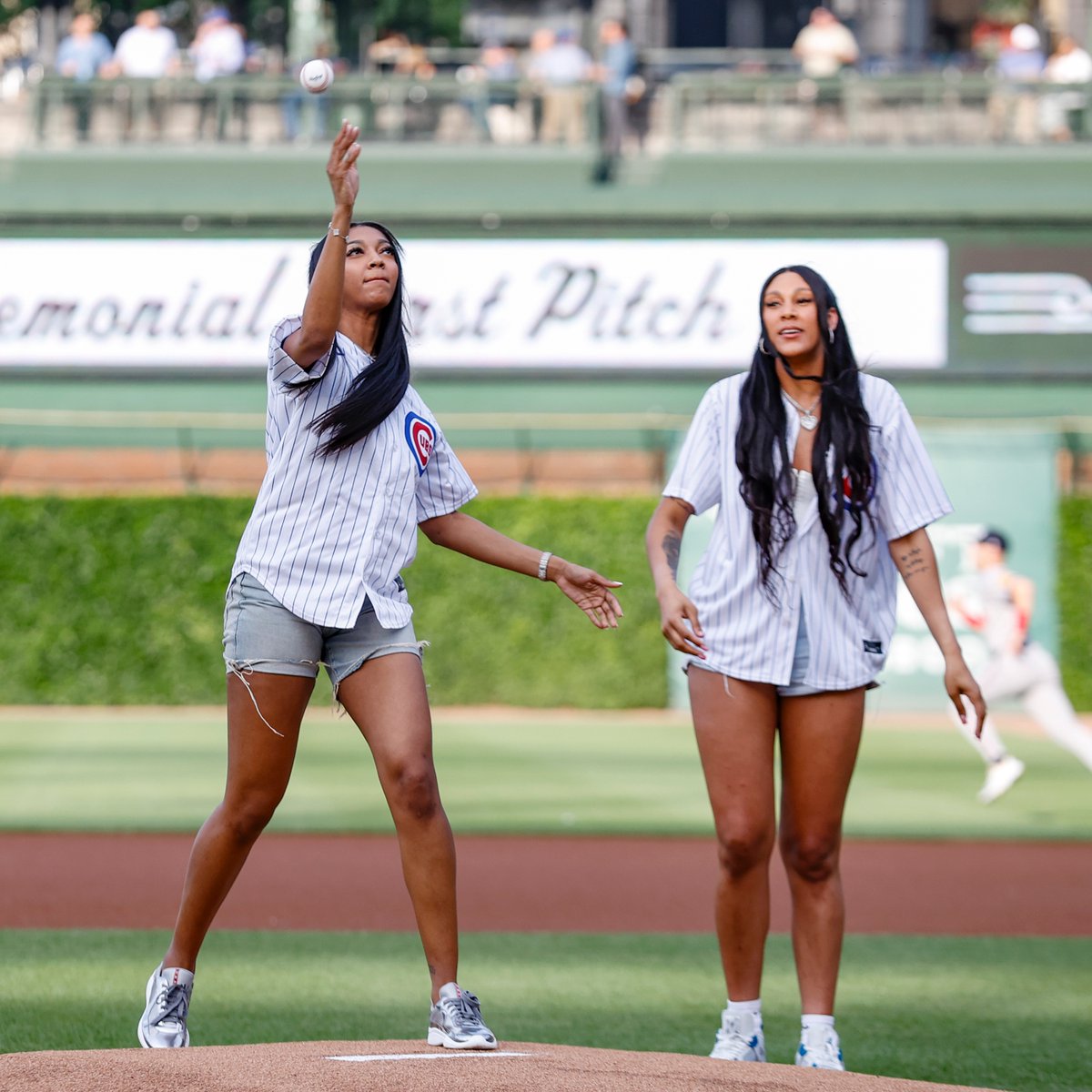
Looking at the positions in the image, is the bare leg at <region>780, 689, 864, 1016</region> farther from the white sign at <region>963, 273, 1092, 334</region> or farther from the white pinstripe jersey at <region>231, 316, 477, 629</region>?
the white sign at <region>963, 273, 1092, 334</region>

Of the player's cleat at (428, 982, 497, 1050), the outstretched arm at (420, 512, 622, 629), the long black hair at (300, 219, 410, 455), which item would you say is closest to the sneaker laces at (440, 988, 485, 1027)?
the player's cleat at (428, 982, 497, 1050)

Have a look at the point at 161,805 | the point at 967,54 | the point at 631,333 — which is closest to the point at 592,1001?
the point at 161,805

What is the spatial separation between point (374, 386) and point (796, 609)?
1.28m

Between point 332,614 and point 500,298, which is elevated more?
point 332,614

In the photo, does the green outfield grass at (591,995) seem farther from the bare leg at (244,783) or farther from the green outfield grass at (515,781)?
the green outfield grass at (515,781)

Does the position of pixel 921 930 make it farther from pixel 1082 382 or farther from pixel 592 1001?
pixel 1082 382

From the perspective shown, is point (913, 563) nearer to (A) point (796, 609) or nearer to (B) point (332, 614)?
Result: (A) point (796, 609)

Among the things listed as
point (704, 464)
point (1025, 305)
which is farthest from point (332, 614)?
point (1025, 305)

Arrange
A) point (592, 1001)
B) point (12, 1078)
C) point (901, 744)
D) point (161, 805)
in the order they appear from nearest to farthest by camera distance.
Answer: point (12, 1078) < point (592, 1001) < point (161, 805) < point (901, 744)

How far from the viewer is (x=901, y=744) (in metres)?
14.9

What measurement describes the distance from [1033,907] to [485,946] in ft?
8.20

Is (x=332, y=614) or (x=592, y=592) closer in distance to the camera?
(x=332, y=614)

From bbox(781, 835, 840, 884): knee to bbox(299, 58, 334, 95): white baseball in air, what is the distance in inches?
90.7

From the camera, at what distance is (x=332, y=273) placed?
4090 mm
